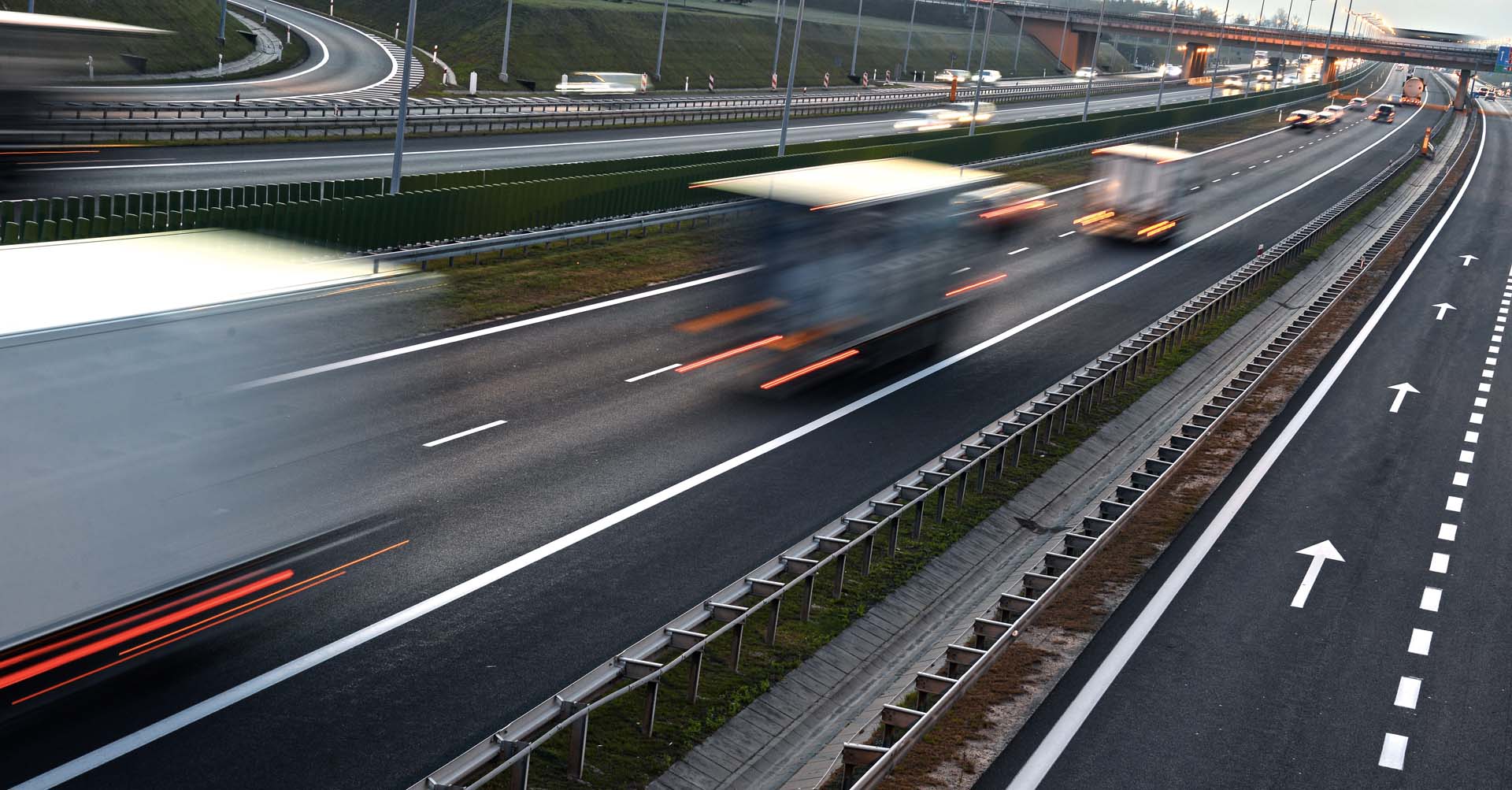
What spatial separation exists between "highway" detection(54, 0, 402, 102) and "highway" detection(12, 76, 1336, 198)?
3985 mm

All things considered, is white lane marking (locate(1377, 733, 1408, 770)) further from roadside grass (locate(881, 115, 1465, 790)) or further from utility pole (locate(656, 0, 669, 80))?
utility pole (locate(656, 0, 669, 80))

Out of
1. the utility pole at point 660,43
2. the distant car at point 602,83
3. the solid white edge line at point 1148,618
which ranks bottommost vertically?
the solid white edge line at point 1148,618

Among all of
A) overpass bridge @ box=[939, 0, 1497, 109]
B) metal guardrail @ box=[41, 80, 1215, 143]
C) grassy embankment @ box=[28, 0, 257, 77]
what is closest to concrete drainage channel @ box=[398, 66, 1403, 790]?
metal guardrail @ box=[41, 80, 1215, 143]

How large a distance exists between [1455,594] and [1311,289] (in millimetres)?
27688

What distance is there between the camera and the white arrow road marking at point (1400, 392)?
Result: 28578mm

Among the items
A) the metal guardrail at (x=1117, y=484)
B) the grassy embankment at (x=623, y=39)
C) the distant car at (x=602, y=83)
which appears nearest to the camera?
the metal guardrail at (x=1117, y=484)

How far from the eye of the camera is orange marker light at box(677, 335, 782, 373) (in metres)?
27.3

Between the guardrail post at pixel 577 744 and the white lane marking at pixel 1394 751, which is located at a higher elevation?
the white lane marking at pixel 1394 751

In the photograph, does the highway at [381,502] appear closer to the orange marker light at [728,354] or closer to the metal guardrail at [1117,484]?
the orange marker light at [728,354]

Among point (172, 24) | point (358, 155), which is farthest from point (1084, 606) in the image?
point (172, 24)

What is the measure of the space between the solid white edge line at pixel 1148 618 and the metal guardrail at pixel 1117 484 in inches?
36.9

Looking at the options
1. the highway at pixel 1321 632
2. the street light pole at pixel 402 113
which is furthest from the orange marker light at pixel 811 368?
the street light pole at pixel 402 113

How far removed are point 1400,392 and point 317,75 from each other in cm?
6366

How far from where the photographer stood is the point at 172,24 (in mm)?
74000
